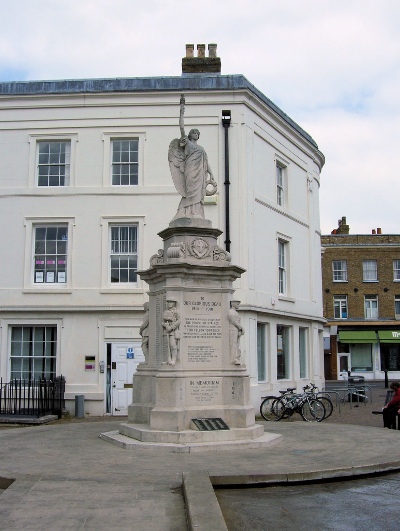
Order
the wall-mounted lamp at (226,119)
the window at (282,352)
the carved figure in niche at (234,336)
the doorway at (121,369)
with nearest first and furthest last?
1. the carved figure in niche at (234,336)
2. the doorway at (121,369)
3. the wall-mounted lamp at (226,119)
4. the window at (282,352)

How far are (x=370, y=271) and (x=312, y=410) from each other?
30681 millimetres

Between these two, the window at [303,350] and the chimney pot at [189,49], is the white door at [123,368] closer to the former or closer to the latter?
the window at [303,350]

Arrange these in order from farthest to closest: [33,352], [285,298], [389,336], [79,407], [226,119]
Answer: [389,336]
[285,298]
[226,119]
[33,352]
[79,407]

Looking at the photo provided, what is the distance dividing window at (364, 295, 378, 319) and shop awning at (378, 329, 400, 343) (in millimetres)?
1394

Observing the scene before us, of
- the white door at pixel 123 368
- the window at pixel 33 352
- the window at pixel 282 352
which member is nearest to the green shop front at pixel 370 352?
the window at pixel 282 352

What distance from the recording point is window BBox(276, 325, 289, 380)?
22.8m

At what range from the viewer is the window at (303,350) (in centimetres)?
2467

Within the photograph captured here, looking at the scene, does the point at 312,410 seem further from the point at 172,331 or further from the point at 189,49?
the point at 189,49

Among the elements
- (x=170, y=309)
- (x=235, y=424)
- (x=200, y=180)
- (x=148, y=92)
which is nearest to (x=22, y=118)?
(x=148, y=92)

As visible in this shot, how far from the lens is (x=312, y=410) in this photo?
18.0 meters

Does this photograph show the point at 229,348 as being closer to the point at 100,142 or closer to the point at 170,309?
the point at 170,309

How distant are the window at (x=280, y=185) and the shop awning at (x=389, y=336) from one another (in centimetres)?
2531

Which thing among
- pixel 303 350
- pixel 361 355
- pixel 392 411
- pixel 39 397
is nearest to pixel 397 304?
pixel 361 355

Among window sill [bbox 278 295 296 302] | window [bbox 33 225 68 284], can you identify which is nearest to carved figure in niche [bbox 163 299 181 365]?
window [bbox 33 225 68 284]
